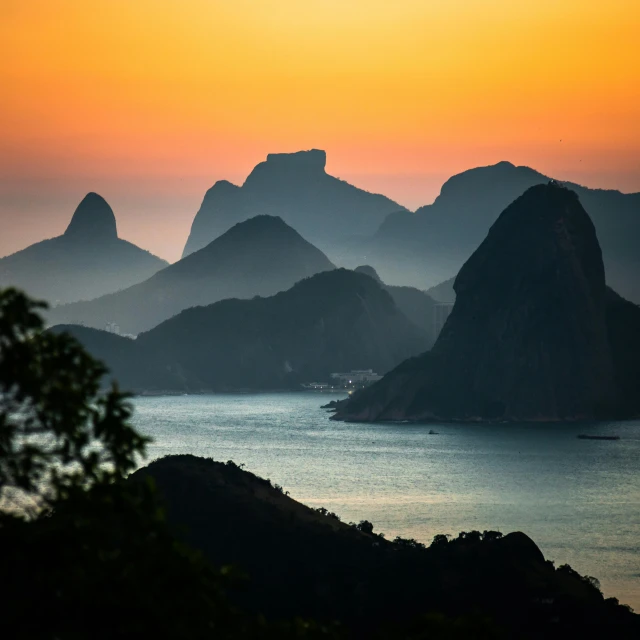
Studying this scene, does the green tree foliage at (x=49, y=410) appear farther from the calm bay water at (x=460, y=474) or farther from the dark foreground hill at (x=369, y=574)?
the calm bay water at (x=460, y=474)

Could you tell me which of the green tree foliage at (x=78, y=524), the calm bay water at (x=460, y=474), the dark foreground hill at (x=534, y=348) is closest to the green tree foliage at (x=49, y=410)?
the green tree foliage at (x=78, y=524)

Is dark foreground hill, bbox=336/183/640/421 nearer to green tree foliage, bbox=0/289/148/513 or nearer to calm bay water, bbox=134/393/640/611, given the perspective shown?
calm bay water, bbox=134/393/640/611

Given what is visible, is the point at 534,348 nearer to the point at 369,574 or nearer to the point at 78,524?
the point at 369,574

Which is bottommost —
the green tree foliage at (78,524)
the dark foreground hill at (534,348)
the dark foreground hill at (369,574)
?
the dark foreground hill at (369,574)

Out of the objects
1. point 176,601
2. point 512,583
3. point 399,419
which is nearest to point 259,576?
point 512,583

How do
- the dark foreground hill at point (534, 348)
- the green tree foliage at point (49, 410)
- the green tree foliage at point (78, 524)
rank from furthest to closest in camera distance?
the dark foreground hill at point (534, 348)
the green tree foliage at point (49, 410)
the green tree foliage at point (78, 524)

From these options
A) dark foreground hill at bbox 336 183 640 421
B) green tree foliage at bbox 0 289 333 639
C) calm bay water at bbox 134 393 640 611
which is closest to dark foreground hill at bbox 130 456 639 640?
calm bay water at bbox 134 393 640 611

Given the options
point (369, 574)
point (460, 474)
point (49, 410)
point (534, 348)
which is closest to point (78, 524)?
point (49, 410)
